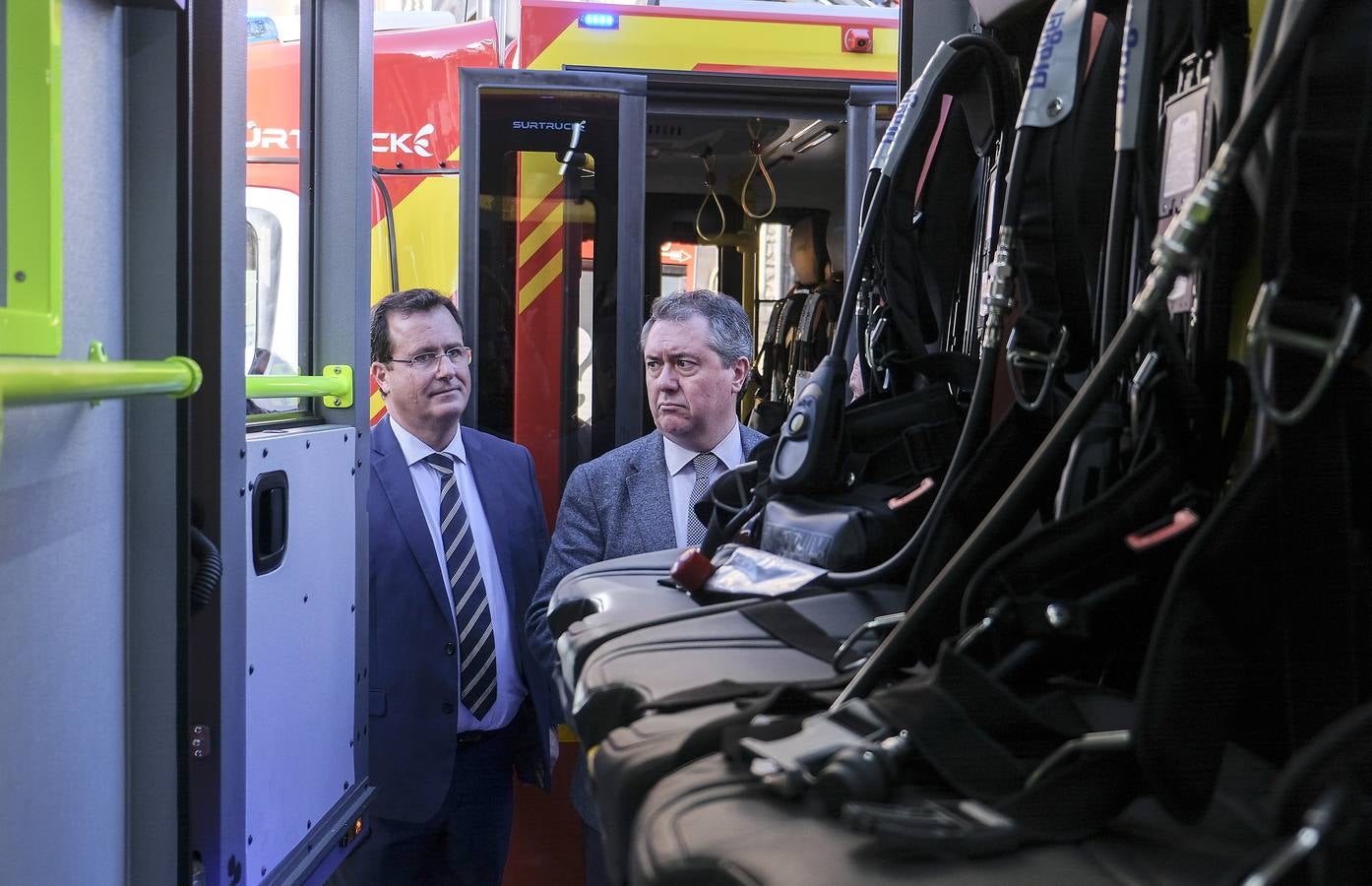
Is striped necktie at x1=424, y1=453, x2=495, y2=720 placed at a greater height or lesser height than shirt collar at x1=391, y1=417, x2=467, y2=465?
lesser

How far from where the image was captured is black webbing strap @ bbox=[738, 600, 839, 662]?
41.4 inches

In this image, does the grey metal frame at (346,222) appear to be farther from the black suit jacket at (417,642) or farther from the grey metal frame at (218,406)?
the grey metal frame at (218,406)

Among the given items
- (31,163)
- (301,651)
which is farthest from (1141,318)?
(301,651)

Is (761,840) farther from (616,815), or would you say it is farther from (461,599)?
(461,599)

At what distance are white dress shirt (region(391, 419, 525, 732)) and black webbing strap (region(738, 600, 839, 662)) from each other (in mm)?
1918

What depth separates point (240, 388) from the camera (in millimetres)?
1797

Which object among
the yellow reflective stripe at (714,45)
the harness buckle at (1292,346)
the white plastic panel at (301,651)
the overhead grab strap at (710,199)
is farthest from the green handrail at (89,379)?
the overhead grab strap at (710,199)

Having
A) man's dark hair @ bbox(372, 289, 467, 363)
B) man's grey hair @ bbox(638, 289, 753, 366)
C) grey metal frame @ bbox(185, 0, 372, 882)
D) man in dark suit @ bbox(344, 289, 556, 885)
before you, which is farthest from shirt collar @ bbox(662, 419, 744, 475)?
grey metal frame @ bbox(185, 0, 372, 882)

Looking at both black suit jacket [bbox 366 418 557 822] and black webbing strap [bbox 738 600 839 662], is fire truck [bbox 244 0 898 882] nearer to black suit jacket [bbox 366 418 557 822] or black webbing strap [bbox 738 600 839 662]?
black suit jacket [bbox 366 418 557 822]

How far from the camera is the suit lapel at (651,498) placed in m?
2.88

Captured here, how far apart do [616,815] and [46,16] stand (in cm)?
104

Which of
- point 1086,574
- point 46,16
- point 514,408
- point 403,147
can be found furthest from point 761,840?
point 403,147

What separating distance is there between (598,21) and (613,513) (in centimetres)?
189

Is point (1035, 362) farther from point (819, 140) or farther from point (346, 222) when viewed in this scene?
point (819, 140)
